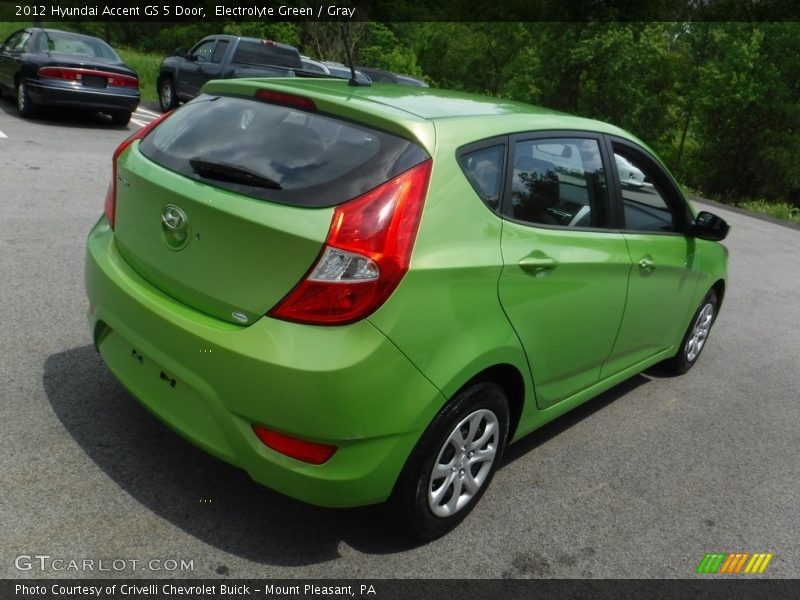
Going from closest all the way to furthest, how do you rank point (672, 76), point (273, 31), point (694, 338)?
point (694, 338) < point (273, 31) < point (672, 76)

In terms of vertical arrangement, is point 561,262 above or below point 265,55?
above

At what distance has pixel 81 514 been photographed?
2.78 meters

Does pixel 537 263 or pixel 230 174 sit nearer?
pixel 230 174

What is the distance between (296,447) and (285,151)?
1.07m

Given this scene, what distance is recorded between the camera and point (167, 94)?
17672 mm

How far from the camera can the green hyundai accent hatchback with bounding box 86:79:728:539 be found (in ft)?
8.01

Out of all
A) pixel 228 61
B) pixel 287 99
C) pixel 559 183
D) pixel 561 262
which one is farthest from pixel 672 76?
pixel 287 99

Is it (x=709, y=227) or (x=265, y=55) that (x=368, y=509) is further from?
(x=265, y=55)

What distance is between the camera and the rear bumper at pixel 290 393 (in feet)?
7.89

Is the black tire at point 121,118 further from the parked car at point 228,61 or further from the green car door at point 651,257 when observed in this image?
the green car door at point 651,257

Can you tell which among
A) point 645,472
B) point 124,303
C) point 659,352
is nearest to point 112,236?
point 124,303

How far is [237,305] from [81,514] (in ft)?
3.34
